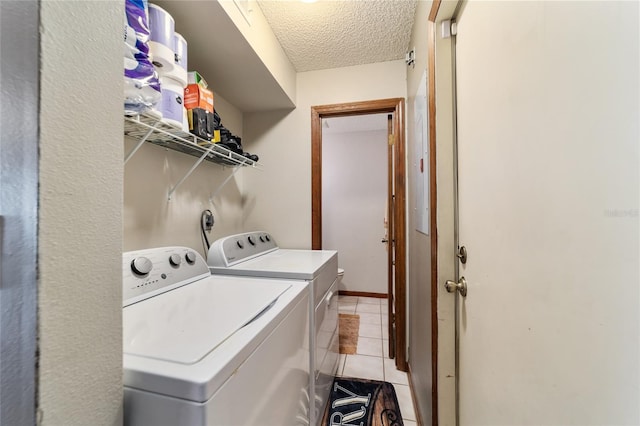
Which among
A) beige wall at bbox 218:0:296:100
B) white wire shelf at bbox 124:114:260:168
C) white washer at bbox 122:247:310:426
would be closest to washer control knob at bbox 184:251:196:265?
white washer at bbox 122:247:310:426

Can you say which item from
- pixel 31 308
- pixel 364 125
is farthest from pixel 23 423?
pixel 364 125

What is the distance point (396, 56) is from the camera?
1.97m

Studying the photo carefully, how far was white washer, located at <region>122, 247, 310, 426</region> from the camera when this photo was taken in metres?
0.48

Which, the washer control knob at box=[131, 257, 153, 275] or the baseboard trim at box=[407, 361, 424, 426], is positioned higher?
the washer control knob at box=[131, 257, 153, 275]

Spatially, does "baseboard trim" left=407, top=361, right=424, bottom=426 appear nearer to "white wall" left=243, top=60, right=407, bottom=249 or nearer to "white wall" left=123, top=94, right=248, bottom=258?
"white wall" left=243, top=60, right=407, bottom=249

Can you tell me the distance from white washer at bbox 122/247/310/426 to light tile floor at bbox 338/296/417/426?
869 millimetres

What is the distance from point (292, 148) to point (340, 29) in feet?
2.99

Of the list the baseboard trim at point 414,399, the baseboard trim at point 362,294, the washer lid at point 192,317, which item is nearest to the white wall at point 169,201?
the washer lid at point 192,317

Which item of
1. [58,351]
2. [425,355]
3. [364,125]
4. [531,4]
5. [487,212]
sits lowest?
[425,355]

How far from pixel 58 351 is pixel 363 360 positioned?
212 cm

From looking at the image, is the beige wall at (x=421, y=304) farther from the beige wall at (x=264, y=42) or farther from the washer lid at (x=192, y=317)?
the beige wall at (x=264, y=42)

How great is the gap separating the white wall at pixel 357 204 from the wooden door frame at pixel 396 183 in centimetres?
151

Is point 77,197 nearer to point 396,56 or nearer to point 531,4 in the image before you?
point 531,4

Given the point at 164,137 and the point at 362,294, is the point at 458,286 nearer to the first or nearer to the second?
the point at 164,137
